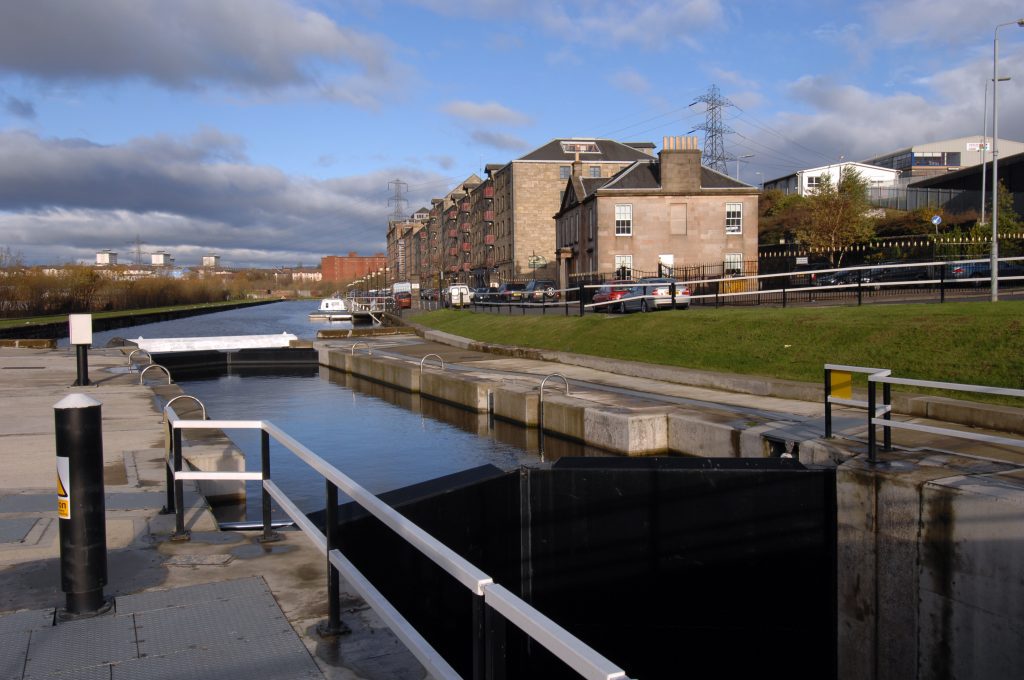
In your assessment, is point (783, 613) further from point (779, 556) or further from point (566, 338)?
point (566, 338)

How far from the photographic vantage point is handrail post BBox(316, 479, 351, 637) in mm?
4609

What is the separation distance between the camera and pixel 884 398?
27.9 feet

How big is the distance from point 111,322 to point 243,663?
70959mm

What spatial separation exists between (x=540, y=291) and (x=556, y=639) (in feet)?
143

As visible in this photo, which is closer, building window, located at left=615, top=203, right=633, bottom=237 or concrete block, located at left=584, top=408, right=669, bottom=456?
concrete block, located at left=584, top=408, right=669, bottom=456

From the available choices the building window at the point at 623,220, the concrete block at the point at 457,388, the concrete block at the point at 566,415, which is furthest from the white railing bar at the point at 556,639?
A: the building window at the point at 623,220

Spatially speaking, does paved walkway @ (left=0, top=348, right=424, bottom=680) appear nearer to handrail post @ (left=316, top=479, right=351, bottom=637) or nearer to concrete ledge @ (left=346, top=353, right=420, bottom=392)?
handrail post @ (left=316, top=479, right=351, bottom=637)

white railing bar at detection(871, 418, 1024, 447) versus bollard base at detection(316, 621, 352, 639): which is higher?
white railing bar at detection(871, 418, 1024, 447)

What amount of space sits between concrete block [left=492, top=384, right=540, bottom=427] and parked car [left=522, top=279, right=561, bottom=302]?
76.5 feet

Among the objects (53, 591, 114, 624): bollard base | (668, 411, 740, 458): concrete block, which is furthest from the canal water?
(53, 591, 114, 624): bollard base

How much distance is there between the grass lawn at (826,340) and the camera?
12703 millimetres

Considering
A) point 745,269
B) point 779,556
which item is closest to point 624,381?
point 779,556

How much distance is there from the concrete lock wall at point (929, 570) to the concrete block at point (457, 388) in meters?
11.6

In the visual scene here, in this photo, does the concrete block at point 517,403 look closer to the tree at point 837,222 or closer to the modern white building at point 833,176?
the tree at point 837,222
